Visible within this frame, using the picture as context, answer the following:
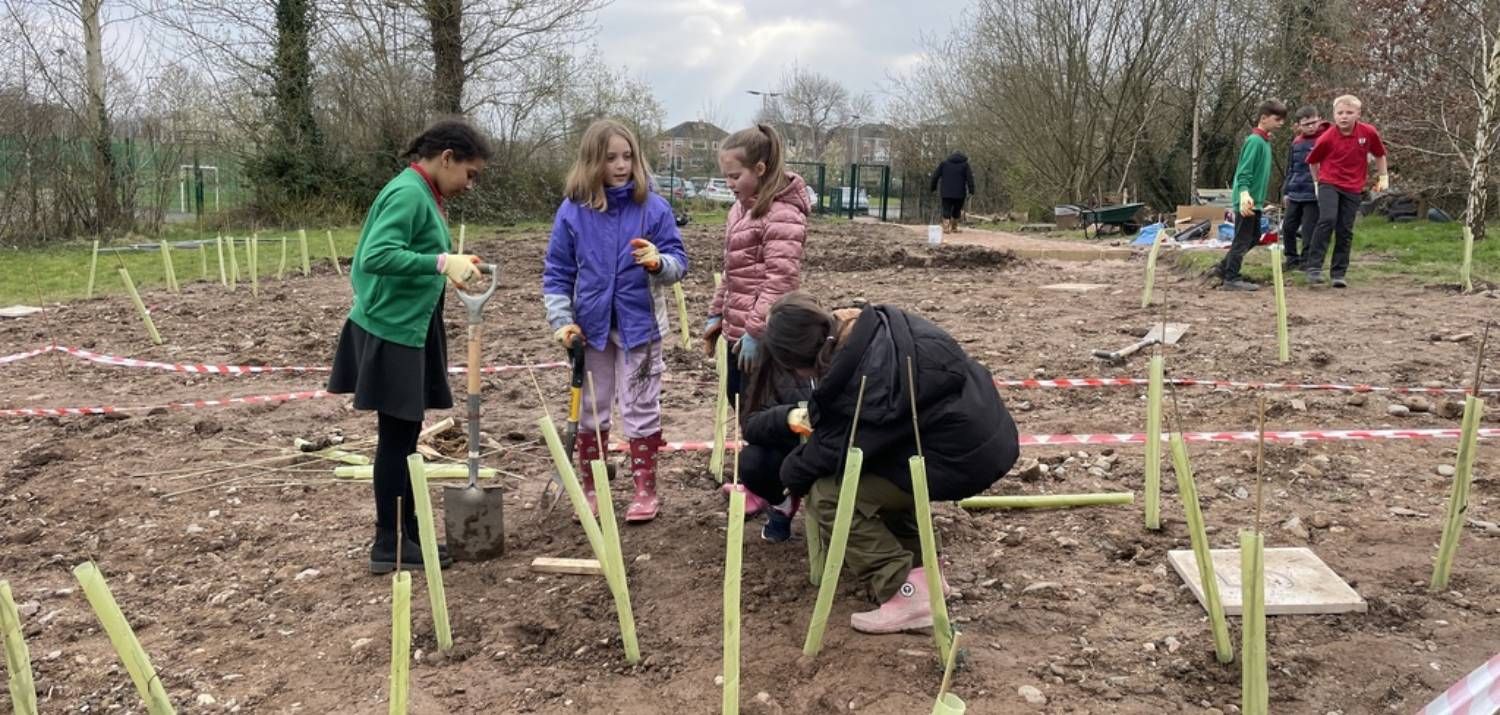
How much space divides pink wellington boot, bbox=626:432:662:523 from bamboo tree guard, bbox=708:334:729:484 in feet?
0.98

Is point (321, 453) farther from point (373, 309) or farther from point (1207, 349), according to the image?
point (1207, 349)

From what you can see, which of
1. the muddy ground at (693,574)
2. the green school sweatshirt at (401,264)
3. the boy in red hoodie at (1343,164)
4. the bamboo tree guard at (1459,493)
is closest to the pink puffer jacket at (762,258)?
the muddy ground at (693,574)

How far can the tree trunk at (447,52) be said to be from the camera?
20.2m

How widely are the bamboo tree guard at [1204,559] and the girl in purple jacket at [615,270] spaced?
69.8 inches

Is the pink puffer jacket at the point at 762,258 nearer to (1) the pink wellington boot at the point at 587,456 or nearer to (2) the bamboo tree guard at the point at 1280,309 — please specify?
(1) the pink wellington boot at the point at 587,456

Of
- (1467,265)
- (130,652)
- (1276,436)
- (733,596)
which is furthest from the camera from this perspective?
(1467,265)

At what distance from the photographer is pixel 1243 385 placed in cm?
550

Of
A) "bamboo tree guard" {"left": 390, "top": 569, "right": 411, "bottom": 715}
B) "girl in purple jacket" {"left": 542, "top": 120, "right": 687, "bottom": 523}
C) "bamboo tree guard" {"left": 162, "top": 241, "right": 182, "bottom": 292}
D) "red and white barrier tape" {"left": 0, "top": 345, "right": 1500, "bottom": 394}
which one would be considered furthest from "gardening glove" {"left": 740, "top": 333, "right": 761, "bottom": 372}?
"bamboo tree guard" {"left": 162, "top": 241, "right": 182, "bottom": 292}

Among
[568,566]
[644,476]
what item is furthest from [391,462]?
[644,476]

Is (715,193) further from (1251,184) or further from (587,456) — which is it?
(587,456)

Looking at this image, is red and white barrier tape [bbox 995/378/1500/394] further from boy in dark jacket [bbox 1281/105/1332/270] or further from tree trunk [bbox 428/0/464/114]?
tree trunk [bbox 428/0/464/114]

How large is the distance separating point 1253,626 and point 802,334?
126 centimetres

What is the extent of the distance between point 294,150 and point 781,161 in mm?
18130

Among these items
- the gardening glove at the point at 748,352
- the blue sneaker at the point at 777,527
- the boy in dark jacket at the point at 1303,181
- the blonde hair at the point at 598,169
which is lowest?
the blue sneaker at the point at 777,527
